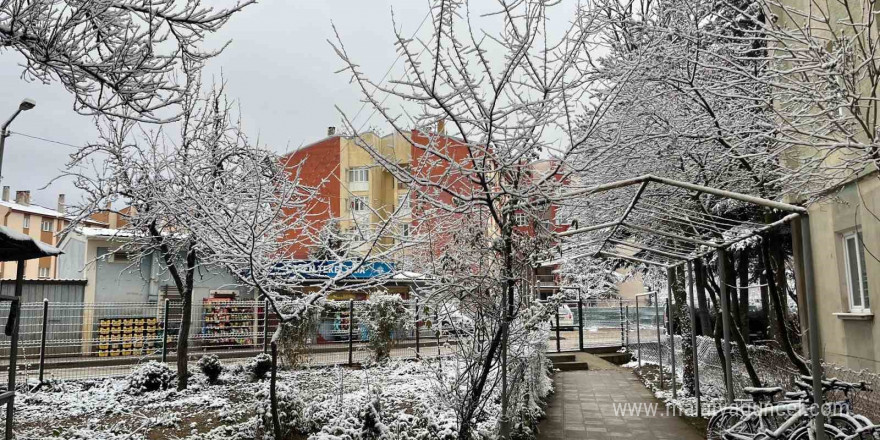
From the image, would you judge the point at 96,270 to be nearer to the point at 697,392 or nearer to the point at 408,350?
the point at 408,350

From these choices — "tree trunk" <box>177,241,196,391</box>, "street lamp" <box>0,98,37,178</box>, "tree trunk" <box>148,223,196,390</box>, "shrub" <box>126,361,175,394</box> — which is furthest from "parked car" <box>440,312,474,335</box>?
"street lamp" <box>0,98,37,178</box>

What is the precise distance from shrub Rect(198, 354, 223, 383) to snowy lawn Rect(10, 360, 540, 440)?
20cm

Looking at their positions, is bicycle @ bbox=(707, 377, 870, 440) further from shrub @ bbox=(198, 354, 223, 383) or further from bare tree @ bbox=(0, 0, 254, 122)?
shrub @ bbox=(198, 354, 223, 383)

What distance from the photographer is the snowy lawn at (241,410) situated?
654cm

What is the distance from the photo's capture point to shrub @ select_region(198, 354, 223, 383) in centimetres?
1123

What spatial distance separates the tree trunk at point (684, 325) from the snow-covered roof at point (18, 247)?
920cm

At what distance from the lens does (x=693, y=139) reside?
23.6ft

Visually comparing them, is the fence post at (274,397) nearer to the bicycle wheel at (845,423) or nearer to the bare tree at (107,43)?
the bare tree at (107,43)

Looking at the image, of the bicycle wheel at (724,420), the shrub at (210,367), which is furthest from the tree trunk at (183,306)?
the bicycle wheel at (724,420)

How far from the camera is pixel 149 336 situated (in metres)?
14.7

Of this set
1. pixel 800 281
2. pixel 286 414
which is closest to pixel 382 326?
pixel 286 414

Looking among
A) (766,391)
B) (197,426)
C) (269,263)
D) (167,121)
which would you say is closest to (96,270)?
(197,426)

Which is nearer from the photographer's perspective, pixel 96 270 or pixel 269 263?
pixel 269 263

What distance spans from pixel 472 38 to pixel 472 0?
1.09 feet
